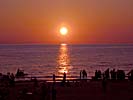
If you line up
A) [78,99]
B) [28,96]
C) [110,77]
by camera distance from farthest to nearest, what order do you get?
[110,77] < [78,99] < [28,96]

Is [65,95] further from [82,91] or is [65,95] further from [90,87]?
[90,87]

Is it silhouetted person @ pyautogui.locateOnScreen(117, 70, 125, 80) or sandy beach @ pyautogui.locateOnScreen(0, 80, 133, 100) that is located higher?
silhouetted person @ pyautogui.locateOnScreen(117, 70, 125, 80)

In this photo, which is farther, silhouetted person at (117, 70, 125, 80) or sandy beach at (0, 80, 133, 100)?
silhouetted person at (117, 70, 125, 80)

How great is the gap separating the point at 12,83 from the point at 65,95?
5.45 metres

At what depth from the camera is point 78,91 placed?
25.3 metres

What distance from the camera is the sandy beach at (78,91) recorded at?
20.8 m

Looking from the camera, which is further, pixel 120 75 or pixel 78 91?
pixel 120 75

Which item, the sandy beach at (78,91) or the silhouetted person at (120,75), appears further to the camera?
the silhouetted person at (120,75)

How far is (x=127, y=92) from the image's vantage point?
80.1 feet

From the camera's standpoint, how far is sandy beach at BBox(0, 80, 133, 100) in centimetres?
2078

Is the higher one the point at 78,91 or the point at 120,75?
the point at 120,75

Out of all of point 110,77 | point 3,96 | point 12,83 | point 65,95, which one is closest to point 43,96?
point 3,96

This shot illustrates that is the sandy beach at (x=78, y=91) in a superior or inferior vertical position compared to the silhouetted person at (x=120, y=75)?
inferior

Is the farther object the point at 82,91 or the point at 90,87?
the point at 90,87
